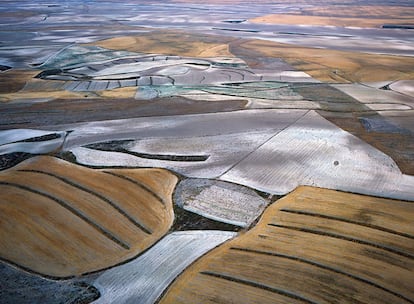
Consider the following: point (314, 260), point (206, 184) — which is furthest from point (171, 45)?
point (314, 260)

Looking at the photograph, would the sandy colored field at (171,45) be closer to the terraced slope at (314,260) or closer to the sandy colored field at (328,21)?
the sandy colored field at (328,21)

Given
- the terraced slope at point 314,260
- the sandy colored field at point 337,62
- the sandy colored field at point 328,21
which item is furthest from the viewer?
the sandy colored field at point 328,21

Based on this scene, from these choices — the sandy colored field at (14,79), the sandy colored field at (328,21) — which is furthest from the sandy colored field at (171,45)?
the sandy colored field at (328,21)

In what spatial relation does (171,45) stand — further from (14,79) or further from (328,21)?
(328,21)

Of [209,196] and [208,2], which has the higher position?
[208,2]

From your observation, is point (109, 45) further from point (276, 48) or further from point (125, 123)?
point (125, 123)

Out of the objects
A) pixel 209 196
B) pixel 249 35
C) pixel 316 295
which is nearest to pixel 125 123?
pixel 209 196
